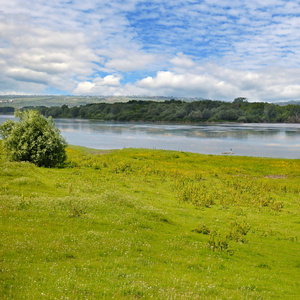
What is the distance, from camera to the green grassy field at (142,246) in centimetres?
878

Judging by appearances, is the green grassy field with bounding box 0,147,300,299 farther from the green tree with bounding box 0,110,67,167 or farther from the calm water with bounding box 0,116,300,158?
the calm water with bounding box 0,116,300,158

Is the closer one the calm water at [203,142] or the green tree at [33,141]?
the green tree at [33,141]

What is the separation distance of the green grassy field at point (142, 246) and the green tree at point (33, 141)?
1106 cm

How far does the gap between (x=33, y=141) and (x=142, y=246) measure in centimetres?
2893

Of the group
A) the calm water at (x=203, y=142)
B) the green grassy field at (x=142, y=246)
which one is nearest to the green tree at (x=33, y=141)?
the green grassy field at (x=142, y=246)

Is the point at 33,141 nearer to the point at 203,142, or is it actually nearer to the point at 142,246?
the point at 142,246

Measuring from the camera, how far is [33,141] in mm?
36719

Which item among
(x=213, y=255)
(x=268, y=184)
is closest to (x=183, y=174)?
(x=268, y=184)

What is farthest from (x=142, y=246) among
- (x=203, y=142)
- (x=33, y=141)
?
(x=203, y=142)

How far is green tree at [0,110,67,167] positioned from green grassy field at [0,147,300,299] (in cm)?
1106

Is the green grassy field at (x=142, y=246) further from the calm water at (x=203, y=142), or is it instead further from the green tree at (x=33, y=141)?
the calm water at (x=203, y=142)

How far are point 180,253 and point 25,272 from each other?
6.54 meters

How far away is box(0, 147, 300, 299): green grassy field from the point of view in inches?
346

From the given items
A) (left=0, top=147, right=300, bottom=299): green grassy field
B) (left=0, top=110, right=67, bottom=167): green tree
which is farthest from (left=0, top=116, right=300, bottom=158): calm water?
(left=0, top=147, right=300, bottom=299): green grassy field
